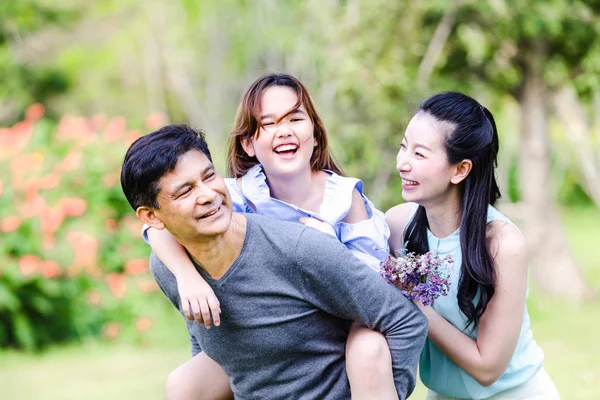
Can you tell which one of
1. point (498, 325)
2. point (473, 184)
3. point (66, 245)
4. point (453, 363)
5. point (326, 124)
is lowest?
point (66, 245)

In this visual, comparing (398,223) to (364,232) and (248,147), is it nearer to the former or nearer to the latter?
(364,232)

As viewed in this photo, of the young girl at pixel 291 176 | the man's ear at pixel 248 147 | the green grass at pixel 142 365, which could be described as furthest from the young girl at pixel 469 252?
the green grass at pixel 142 365

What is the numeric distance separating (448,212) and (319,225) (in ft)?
1.59

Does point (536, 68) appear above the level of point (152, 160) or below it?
below

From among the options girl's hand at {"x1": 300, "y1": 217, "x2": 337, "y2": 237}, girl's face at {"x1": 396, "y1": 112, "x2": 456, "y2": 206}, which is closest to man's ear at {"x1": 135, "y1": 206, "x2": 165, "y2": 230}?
girl's hand at {"x1": 300, "y1": 217, "x2": 337, "y2": 237}

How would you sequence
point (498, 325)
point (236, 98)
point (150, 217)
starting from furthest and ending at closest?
point (236, 98) < point (498, 325) < point (150, 217)

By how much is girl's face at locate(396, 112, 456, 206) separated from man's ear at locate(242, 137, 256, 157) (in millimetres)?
629

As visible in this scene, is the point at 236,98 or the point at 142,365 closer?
the point at 142,365

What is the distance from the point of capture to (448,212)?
10.3 feet

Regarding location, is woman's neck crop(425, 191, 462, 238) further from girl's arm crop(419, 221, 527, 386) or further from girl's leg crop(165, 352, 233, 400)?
girl's leg crop(165, 352, 233, 400)

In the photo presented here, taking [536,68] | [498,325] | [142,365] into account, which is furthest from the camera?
[536,68]

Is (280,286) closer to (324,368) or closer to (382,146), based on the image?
(324,368)

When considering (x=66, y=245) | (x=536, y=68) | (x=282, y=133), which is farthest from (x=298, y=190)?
(x=536, y=68)

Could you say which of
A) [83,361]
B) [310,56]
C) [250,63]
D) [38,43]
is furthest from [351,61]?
[38,43]
